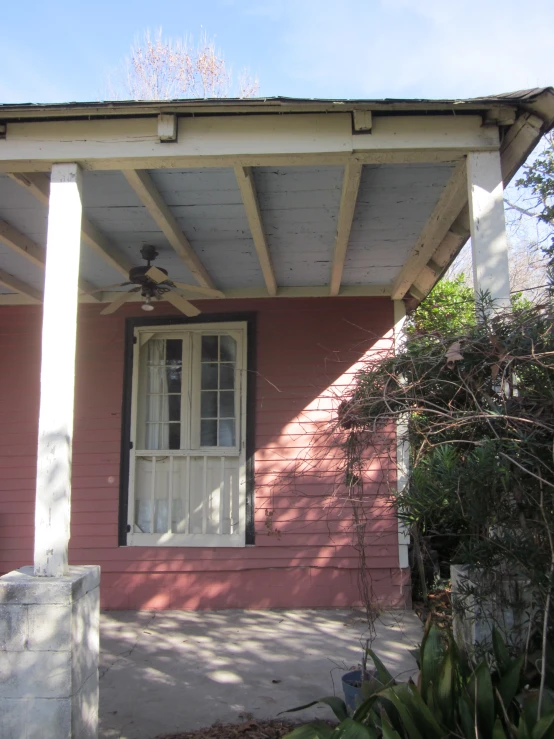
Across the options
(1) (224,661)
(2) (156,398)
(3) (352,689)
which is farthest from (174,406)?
(3) (352,689)

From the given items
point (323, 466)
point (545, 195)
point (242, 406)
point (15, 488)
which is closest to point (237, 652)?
point (323, 466)

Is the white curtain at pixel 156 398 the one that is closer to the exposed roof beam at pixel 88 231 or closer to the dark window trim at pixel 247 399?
the dark window trim at pixel 247 399

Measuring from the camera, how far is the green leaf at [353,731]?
2.20 m

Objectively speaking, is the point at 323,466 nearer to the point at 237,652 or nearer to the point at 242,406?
the point at 242,406

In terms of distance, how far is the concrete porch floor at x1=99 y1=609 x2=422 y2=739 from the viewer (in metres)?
3.37

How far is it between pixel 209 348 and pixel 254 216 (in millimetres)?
2355

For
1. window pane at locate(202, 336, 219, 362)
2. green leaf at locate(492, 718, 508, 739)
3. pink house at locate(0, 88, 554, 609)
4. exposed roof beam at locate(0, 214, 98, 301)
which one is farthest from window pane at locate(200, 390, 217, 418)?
green leaf at locate(492, 718, 508, 739)

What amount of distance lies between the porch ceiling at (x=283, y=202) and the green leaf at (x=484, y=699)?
8.26 feet

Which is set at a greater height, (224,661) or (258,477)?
(258,477)

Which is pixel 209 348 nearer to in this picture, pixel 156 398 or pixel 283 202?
pixel 156 398

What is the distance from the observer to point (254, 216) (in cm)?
399

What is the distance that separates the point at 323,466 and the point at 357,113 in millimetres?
3419

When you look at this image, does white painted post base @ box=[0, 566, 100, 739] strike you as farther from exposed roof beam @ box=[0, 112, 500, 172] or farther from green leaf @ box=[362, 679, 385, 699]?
exposed roof beam @ box=[0, 112, 500, 172]

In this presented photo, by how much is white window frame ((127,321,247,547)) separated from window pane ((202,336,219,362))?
0.08m
